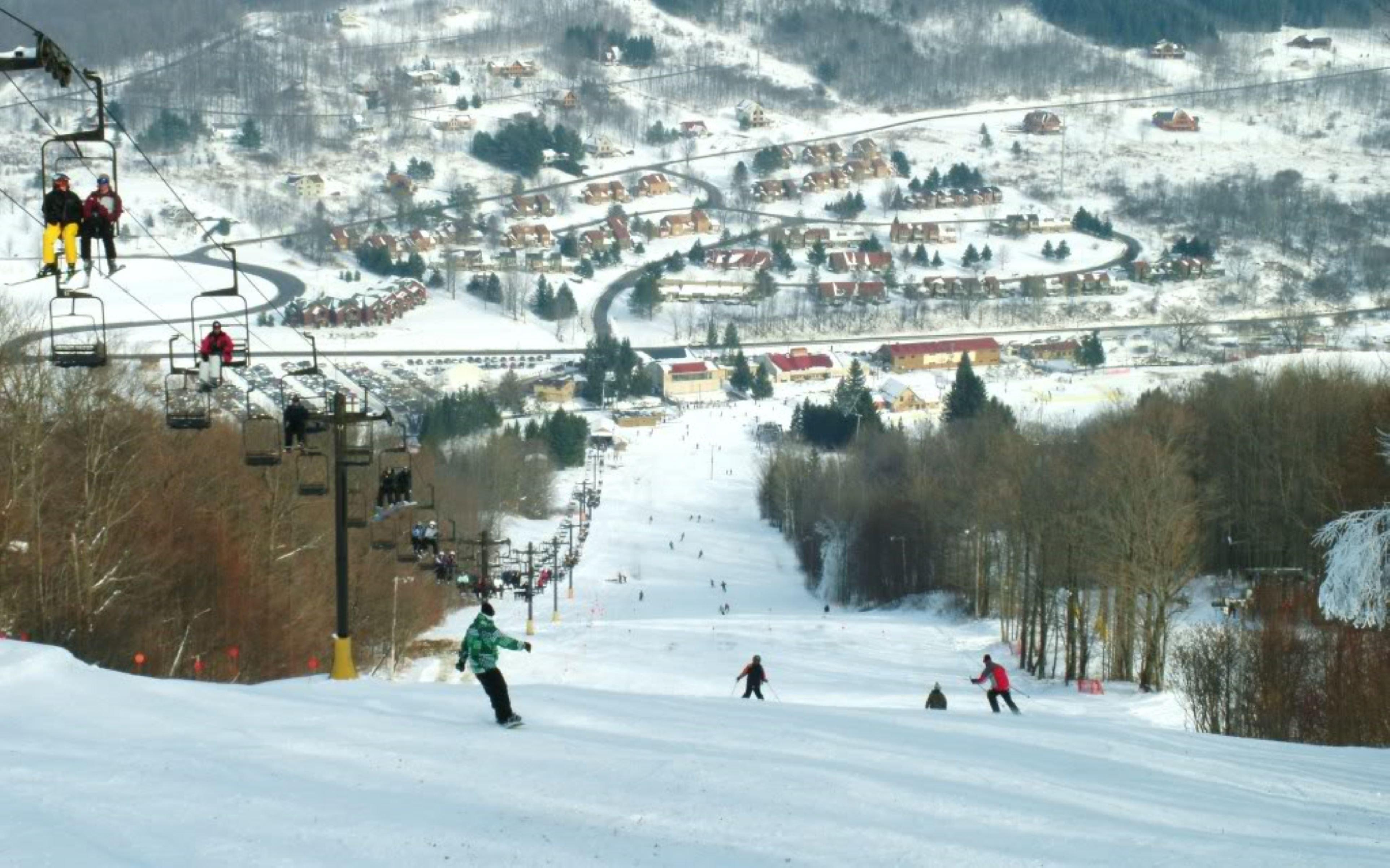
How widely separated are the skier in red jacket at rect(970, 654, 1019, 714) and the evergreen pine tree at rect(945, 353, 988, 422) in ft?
191

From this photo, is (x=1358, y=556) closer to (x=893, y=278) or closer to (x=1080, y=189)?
(x=893, y=278)

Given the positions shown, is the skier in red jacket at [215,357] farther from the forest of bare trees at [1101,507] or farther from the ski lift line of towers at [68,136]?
the forest of bare trees at [1101,507]

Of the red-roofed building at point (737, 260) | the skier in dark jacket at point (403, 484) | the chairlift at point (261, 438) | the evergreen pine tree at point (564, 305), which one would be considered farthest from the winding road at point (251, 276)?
the skier in dark jacket at point (403, 484)

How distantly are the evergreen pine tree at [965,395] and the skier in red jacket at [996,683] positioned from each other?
191 ft

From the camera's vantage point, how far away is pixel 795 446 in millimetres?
79188

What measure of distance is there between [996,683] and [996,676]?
85mm

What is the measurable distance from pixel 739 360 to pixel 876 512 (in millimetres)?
45935

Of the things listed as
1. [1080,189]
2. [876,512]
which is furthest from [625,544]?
[1080,189]

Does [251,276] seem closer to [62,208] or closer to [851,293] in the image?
[851,293]

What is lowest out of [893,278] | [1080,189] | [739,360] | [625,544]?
[625,544]

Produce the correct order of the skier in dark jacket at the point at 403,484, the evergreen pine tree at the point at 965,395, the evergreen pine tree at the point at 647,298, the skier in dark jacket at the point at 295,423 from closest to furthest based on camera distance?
the skier in dark jacket at the point at 295,423, the skier in dark jacket at the point at 403,484, the evergreen pine tree at the point at 965,395, the evergreen pine tree at the point at 647,298

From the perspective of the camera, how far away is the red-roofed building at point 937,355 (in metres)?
103

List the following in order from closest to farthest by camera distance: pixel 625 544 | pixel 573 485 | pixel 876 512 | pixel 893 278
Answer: pixel 876 512
pixel 625 544
pixel 573 485
pixel 893 278

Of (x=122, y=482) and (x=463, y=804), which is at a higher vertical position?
(x=122, y=482)
